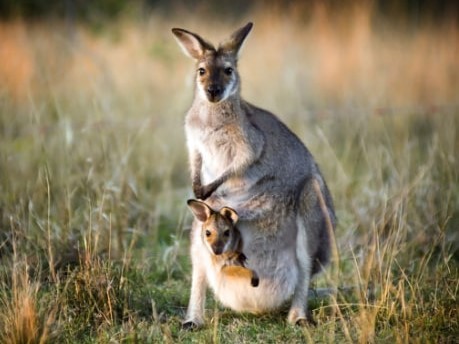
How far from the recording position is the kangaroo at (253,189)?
15.3 feet

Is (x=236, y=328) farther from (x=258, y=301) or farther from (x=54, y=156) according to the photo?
(x=54, y=156)

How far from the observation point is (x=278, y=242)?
184 inches

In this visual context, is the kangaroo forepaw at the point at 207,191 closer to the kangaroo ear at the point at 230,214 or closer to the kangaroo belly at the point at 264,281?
the kangaroo ear at the point at 230,214

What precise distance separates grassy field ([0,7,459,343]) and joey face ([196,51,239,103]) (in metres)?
1.07

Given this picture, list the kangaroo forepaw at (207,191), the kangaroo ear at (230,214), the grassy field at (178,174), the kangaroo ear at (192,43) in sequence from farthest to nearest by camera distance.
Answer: the kangaroo ear at (192,43) < the kangaroo forepaw at (207,191) < the kangaroo ear at (230,214) < the grassy field at (178,174)

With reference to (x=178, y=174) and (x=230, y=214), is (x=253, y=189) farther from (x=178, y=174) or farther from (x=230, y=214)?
(x=178, y=174)

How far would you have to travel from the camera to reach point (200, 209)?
463cm

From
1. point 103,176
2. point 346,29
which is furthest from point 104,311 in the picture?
point 346,29

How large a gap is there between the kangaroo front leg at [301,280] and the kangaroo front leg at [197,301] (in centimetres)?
51

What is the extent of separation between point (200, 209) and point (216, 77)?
822 millimetres

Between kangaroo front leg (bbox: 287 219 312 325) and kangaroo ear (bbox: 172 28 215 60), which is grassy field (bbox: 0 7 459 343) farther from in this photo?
kangaroo ear (bbox: 172 28 215 60)

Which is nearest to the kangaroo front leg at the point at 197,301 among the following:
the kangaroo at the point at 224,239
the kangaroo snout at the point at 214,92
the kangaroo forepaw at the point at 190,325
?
the kangaroo forepaw at the point at 190,325

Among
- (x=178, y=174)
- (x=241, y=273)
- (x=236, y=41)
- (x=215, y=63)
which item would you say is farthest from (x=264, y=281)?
(x=178, y=174)

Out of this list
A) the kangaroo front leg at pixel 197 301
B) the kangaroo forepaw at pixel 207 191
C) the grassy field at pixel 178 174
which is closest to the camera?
the grassy field at pixel 178 174
